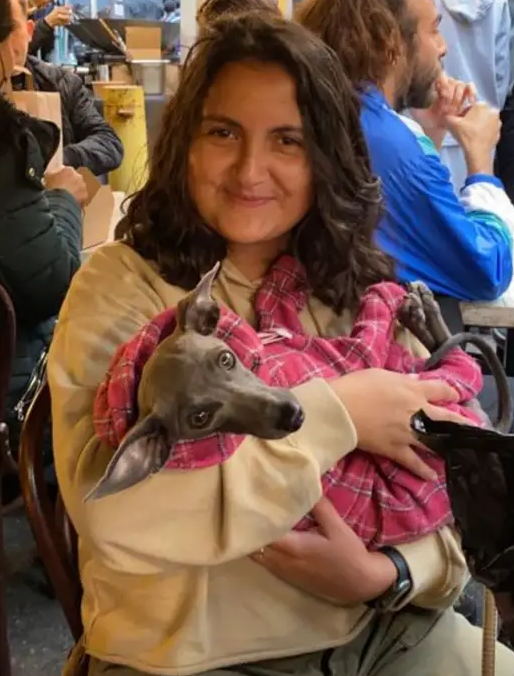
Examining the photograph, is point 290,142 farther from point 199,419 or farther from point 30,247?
point 30,247

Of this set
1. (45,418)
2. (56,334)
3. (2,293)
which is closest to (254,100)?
(56,334)

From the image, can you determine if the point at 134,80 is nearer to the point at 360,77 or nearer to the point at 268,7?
the point at 360,77

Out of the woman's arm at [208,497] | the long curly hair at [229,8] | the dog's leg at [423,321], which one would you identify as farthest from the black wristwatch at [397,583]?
the long curly hair at [229,8]

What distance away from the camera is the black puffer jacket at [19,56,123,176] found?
3.17 m

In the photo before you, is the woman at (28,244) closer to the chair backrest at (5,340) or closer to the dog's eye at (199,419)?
the chair backrest at (5,340)

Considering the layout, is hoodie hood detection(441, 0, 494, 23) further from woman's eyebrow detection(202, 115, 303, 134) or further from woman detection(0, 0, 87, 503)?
woman's eyebrow detection(202, 115, 303, 134)

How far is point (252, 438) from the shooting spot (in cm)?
87

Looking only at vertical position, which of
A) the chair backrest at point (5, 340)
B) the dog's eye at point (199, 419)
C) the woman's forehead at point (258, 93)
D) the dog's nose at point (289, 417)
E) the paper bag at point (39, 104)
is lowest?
the chair backrest at point (5, 340)

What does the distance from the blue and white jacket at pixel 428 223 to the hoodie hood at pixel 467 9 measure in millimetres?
1489

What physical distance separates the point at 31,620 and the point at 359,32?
148cm

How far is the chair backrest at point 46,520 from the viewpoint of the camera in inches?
43.8

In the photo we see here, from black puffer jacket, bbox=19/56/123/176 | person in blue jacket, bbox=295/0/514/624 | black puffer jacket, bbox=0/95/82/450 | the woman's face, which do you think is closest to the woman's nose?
the woman's face

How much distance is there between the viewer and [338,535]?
3.08 ft

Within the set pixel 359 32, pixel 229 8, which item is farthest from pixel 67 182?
pixel 229 8
